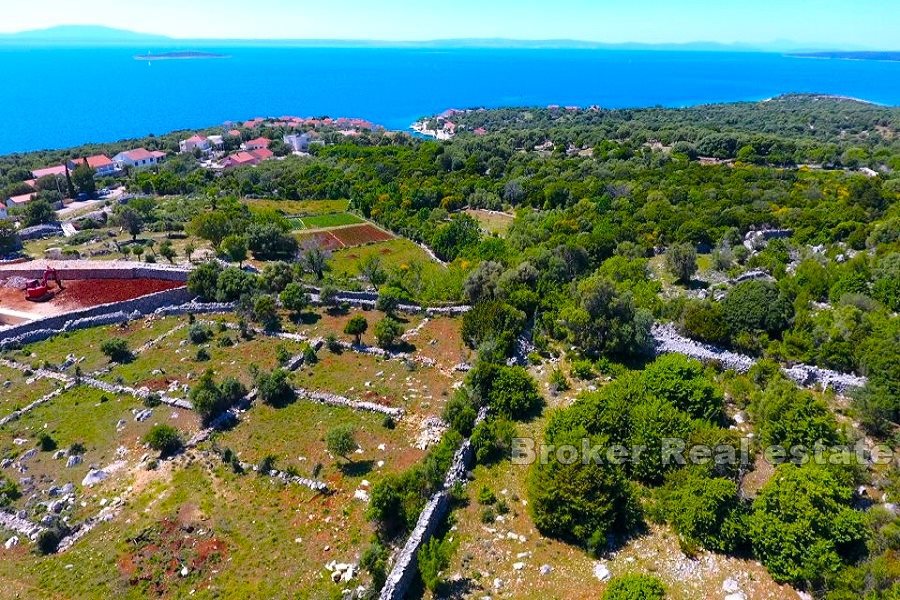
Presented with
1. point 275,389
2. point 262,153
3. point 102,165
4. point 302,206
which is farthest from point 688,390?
point 102,165

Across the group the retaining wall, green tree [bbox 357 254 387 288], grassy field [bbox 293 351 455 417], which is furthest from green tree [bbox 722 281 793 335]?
the retaining wall

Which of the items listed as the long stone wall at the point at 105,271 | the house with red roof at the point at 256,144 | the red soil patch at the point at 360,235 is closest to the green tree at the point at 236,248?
the long stone wall at the point at 105,271

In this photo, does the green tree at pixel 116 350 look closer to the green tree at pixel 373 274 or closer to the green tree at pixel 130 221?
the green tree at pixel 373 274

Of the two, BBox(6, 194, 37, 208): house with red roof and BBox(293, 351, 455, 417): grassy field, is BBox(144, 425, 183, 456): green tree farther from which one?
BBox(6, 194, 37, 208): house with red roof

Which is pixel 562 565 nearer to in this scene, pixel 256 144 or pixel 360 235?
pixel 360 235

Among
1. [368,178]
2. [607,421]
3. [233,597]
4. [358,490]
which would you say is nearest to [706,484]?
[607,421]
